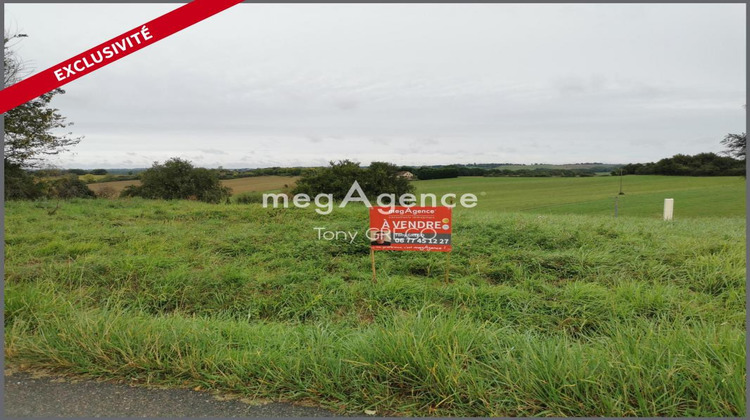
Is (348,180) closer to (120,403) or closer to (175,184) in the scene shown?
(175,184)

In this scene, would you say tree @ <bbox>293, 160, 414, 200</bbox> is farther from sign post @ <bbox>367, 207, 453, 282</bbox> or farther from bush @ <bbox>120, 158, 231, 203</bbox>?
sign post @ <bbox>367, 207, 453, 282</bbox>

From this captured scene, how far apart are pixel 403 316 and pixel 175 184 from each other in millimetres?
20360

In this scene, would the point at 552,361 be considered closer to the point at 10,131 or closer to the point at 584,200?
the point at 10,131

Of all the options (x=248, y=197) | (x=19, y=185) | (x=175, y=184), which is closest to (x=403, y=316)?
(x=248, y=197)

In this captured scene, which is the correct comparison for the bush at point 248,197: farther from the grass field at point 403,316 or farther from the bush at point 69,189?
the grass field at point 403,316

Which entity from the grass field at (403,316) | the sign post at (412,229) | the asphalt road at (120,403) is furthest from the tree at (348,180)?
the asphalt road at (120,403)

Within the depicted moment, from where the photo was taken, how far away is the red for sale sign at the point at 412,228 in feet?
14.6

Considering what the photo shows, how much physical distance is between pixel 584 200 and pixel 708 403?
861 inches

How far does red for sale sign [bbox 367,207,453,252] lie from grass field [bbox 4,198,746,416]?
0.40 m

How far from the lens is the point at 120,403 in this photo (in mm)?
2193

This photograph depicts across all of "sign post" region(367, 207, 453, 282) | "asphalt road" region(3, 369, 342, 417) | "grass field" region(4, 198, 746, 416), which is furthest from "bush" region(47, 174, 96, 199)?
"asphalt road" region(3, 369, 342, 417)

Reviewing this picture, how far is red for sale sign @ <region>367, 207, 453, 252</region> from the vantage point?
4465mm

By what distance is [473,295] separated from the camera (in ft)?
13.0

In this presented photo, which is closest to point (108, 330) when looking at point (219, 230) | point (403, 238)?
point (403, 238)
